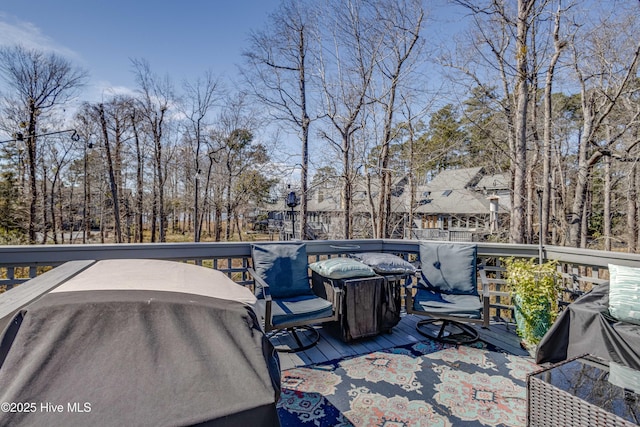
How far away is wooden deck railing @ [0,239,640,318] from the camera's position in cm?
285

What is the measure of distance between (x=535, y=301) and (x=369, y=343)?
5.28ft

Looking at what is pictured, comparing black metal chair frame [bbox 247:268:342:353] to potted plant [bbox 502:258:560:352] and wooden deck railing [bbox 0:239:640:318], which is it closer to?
wooden deck railing [bbox 0:239:640:318]

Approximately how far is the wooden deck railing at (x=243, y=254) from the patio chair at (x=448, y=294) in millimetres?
347

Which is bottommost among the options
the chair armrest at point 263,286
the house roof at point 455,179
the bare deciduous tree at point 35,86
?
the chair armrest at point 263,286

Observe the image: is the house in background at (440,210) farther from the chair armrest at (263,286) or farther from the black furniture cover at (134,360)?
the black furniture cover at (134,360)

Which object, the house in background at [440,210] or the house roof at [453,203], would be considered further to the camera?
the house roof at [453,203]

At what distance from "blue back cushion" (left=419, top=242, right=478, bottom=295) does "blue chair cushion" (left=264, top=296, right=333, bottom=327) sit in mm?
1298

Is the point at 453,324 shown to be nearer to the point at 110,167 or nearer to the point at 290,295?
the point at 290,295

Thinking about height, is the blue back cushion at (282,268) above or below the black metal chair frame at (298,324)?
above

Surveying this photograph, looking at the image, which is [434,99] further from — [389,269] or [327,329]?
[327,329]

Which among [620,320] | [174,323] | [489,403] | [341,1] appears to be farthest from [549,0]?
[174,323]

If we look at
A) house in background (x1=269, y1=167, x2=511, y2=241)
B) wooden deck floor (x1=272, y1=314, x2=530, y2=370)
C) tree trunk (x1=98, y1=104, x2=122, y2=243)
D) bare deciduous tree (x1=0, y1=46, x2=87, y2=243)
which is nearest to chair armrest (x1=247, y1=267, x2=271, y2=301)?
wooden deck floor (x1=272, y1=314, x2=530, y2=370)

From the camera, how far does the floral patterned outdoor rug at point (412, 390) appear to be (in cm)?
213

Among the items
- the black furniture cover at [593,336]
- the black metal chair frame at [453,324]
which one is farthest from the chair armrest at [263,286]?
the black furniture cover at [593,336]
